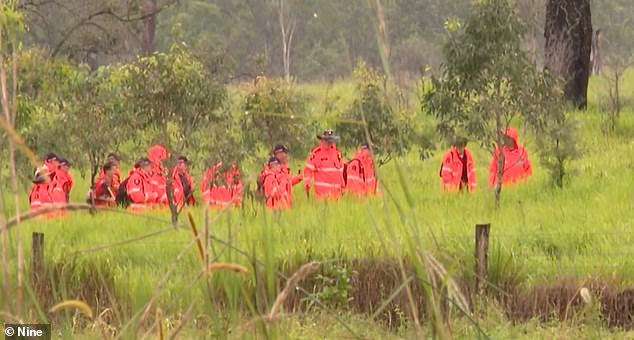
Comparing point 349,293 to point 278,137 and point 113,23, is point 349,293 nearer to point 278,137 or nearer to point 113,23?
point 278,137

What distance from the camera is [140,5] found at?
2761 cm

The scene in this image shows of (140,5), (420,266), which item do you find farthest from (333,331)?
(140,5)

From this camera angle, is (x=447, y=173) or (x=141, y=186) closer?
(x=141, y=186)

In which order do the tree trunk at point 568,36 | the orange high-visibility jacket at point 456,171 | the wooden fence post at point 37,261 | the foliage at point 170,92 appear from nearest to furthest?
the wooden fence post at point 37,261 < the foliage at point 170,92 < the orange high-visibility jacket at point 456,171 < the tree trunk at point 568,36

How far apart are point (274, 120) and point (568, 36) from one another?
6694mm

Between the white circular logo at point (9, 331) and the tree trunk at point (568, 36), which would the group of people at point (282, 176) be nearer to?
the tree trunk at point (568, 36)

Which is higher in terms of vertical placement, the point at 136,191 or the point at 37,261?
the point at 37,261

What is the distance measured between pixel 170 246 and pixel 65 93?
9333 mm

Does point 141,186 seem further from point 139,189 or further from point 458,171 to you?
point 458,171

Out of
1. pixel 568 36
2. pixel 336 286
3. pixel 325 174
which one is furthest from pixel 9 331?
pixel 568 36

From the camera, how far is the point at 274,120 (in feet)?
66.4

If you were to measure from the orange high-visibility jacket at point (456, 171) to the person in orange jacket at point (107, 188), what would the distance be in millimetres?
4369

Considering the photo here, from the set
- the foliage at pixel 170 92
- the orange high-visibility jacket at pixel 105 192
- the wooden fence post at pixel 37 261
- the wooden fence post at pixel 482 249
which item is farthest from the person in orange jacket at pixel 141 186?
the wooden fence post at pixel 37 261

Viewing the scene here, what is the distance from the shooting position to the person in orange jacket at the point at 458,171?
17703mm
